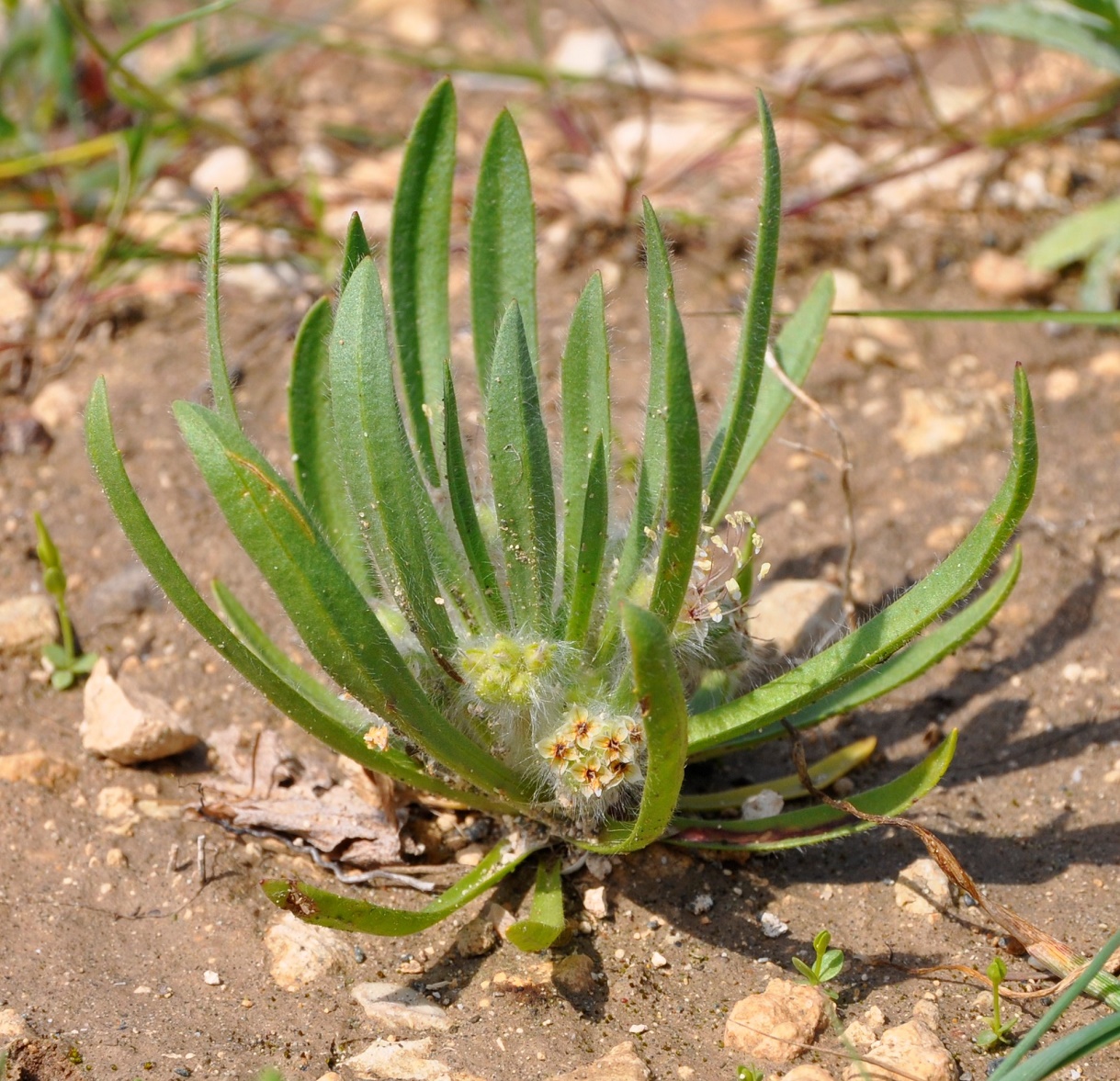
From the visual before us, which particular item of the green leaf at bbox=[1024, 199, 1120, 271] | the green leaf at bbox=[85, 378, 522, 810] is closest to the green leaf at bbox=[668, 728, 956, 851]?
the green leaf at bbox=[85, 378, 522, 810]

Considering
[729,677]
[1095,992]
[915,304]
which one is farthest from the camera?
[915,304]

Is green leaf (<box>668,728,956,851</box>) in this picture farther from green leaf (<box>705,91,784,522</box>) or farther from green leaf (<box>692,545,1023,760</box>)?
green leaf (<box>705,91,784,522</box>)

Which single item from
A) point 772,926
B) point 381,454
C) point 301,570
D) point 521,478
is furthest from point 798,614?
point 301,570

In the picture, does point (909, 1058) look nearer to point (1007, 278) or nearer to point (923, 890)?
point (923, 890)

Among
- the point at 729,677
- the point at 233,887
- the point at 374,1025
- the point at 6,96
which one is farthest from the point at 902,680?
the point at 6,96

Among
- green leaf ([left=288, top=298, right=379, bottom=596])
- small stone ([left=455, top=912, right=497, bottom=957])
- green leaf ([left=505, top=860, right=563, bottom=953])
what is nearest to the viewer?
green leaf ([left=505, top=860, right=563, bottom=953])

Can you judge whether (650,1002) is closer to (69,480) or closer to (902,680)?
(902,680)

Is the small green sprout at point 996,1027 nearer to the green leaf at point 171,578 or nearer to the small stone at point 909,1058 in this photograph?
the small stone at point 909,1058
